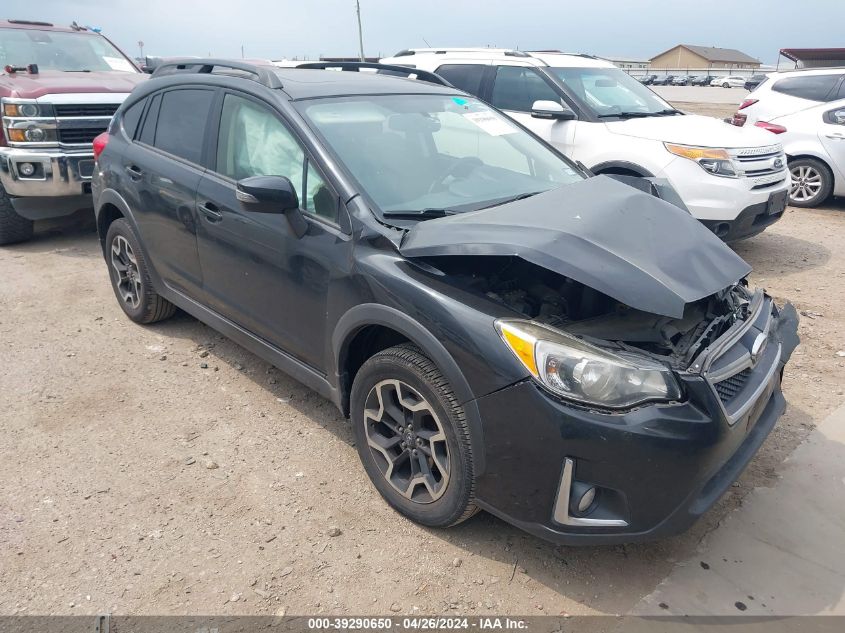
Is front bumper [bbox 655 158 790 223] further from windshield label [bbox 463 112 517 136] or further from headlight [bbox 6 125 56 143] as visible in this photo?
headlight [bbox 6 125 56 143]

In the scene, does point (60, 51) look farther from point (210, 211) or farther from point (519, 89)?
point (210, 211)

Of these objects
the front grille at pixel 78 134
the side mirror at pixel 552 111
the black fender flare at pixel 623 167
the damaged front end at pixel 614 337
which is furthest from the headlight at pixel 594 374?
the front grille at pixel 78 134

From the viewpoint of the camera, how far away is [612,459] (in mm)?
2229

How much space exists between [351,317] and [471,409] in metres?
0.72

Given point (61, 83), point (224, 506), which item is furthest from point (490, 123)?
point (61, 83)

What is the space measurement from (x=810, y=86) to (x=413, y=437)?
28.8ft

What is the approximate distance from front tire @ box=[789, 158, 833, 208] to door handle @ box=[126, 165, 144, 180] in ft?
25.4

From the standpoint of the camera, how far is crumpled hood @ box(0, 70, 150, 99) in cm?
644

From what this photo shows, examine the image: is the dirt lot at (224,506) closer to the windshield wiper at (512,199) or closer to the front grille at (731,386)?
the front grille at (731,386)

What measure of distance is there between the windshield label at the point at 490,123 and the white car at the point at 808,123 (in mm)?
6227

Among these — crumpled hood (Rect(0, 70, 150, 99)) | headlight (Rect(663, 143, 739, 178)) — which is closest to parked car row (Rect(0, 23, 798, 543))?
headlight (Rect(663, 143, 739, 178))

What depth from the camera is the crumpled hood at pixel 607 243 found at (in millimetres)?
2348

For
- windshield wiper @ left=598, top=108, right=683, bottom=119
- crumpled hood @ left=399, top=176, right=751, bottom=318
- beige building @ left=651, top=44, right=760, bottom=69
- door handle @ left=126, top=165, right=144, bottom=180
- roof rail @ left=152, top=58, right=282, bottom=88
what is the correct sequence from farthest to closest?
beige building @ left=651, top=44, right=760, bottom=69 → windshield wiper @ left=598, top=108, right=683, bottom=119 → door handle @ left=126, top=165, right=144, bottom=180 → roof rail @ left=152, top=58, right=282, bottom=88 → crumpled hood @ left=399, top=176, right=751, bottom=318

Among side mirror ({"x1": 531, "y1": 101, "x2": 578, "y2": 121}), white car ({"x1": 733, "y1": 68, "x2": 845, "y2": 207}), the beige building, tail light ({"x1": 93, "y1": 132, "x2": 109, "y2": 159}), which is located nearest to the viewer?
tail light ({"x1": 93, "y1": 132, "x2": 109, "y2": 159})
